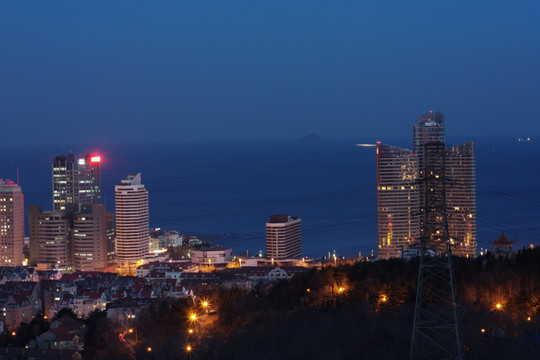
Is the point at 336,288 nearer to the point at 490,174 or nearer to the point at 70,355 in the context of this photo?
the point at 70,355

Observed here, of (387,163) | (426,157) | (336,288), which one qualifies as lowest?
(336,288)

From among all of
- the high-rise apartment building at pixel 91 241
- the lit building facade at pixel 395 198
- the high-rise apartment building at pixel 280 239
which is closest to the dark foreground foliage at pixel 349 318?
the high-rise apartment building at pixel 280 239

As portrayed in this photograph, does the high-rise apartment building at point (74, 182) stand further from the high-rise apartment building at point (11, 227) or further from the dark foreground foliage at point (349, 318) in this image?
the dark foreground foliage at point (349, 318)

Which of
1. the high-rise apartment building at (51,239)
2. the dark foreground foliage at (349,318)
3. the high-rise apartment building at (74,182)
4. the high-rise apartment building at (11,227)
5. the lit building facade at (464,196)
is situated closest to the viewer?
the dark foreground foliage at (349,318)

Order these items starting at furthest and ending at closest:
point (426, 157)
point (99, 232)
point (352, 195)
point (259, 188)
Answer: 1. point (259, 188)
2. point (352, 195)
3. point (99, 232)
4. point (426, 157)

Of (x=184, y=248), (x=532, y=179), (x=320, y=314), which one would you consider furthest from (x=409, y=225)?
(x=320, y=314)

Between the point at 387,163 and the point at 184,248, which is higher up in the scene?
the point at 387,163

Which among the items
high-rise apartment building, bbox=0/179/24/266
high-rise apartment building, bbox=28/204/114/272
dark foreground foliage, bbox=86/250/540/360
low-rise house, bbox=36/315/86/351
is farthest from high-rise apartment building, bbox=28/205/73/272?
dark foreground foliage, bbox=86/250/540/360
